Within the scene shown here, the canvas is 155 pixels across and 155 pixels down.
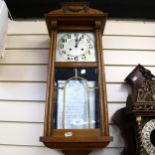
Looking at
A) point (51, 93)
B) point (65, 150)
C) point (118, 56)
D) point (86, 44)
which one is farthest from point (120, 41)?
point (65, 150)

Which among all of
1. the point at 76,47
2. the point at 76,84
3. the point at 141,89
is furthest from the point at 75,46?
the point at 141,89

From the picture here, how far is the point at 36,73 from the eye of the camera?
1497 mm

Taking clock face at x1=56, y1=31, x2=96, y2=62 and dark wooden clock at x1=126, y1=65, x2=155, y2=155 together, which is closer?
dark wooden clock at x1=126, y1=65, x2=155, y2=155

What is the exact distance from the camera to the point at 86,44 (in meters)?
1.36

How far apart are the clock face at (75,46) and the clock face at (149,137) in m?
0.42

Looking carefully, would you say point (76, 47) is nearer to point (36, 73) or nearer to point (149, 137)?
point (36, 73)

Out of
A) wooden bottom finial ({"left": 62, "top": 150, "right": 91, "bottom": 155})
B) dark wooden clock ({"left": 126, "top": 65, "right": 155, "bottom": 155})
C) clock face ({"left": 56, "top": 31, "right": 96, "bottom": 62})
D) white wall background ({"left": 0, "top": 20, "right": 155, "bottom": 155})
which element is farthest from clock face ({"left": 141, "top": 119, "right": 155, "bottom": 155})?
clock face ({"left": 56, "top": 31, "right": 96, "bottom": 62})

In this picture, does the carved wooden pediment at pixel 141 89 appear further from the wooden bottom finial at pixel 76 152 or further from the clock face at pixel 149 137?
the wooden bottom finial at pixel 76 152

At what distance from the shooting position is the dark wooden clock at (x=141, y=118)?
120 centimetres

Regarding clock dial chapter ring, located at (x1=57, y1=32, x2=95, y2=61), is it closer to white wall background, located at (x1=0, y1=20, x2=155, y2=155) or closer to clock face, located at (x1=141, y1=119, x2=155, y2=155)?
white wall background, located at (x1=0, y1=20, x2=155, y2=155)

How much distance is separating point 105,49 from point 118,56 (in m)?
0.09

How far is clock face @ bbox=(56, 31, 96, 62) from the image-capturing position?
1324 mm

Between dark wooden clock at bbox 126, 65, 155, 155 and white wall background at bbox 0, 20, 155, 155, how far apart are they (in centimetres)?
9

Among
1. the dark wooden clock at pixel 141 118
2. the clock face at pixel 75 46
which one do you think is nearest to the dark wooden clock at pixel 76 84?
the clock face at pixel 75 46
